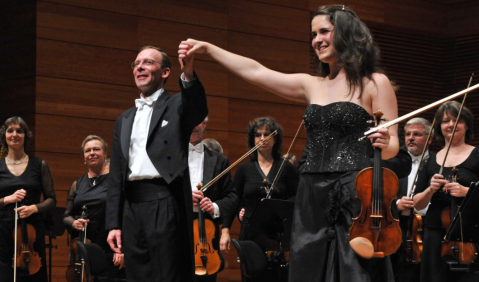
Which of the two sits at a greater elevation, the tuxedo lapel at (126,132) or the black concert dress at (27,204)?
the tuxedo lapel at (126,132)

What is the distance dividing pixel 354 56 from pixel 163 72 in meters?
1.04

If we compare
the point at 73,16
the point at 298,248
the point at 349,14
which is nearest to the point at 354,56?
the point at 349,14

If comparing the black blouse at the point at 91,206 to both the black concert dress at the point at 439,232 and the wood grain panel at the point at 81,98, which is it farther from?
the black concert dress at the point at 439,232

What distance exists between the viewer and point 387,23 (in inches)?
307

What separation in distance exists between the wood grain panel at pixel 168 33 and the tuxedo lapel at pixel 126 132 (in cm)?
351

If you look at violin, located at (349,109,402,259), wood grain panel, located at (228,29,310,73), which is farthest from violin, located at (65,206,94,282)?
violin, located at (349,109,402,259)

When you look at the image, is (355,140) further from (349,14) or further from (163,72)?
(163,72)

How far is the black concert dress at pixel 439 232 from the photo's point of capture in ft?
13.4

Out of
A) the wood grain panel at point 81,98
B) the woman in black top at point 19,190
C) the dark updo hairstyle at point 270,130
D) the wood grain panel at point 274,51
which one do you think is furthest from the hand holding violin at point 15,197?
the wood grain panel at point 274,51

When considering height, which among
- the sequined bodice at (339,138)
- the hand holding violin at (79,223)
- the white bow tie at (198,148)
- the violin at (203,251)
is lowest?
the violin at (203,251)

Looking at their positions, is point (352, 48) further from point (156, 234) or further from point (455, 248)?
point (455, 248)

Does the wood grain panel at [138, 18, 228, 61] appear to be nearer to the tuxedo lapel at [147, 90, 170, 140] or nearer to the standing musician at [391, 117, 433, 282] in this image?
the standing musician at [391, 117, 433, 282]

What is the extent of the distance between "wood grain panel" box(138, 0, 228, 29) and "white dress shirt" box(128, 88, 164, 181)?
11.9 feet

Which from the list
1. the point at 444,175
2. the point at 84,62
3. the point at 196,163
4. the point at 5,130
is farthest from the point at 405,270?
Result: the point at 84,62
